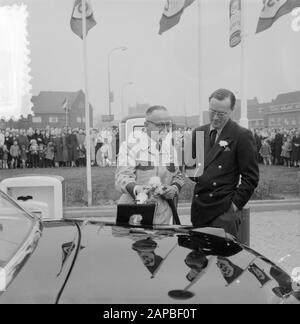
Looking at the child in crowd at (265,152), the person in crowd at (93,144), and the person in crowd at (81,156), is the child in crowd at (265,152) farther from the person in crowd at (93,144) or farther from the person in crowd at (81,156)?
the person in crowd at (81,156)

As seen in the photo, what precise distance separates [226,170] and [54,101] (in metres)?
5.66

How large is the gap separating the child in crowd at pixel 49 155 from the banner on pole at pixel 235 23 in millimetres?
4455

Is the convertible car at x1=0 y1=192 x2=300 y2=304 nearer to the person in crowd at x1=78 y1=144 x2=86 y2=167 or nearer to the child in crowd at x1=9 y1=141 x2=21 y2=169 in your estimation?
the child in crowd at x1=9 y1=141 x2=21 y2=169

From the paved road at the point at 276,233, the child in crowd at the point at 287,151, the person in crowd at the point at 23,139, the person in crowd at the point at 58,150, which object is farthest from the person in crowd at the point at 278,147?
the person in crowd at the point at 23,139

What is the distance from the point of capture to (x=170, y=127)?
11.3 feet

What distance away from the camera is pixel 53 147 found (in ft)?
32.5

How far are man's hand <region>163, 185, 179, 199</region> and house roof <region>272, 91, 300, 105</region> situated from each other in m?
5.91

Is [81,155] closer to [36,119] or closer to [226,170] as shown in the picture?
[36,119]

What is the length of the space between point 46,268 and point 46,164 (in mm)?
8428

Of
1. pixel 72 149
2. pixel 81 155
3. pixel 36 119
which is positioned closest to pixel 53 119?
pixel 36 119

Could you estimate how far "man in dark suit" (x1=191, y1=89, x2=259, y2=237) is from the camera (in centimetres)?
323

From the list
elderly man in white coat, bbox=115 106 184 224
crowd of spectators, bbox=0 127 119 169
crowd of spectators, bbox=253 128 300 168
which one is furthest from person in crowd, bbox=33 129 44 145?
elderly man in white coat, bbox=115 106 184 224

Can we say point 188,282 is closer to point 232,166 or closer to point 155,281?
point 155,281

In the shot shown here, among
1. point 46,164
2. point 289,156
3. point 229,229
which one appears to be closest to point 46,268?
point 229,229
